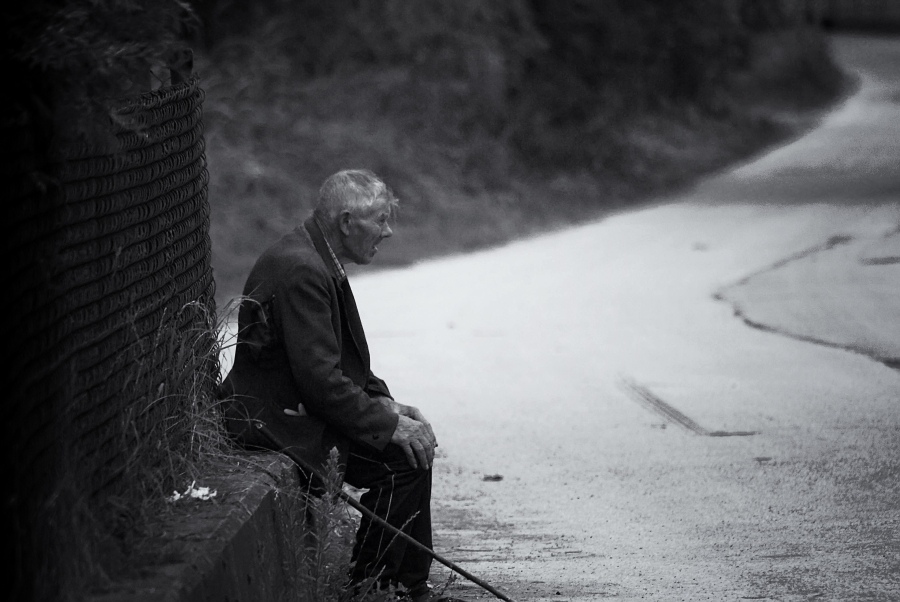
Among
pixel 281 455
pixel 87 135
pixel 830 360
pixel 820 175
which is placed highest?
pixel 87 135

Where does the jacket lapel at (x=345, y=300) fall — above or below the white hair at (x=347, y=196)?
below

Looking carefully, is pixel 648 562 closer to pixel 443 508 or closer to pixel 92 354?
pixel 443 508

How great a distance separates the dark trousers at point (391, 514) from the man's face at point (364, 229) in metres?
0.71

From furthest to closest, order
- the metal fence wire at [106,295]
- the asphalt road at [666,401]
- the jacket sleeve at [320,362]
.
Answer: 1. the asphalt road at [666,401]
2. the jacket sleeve at [320,362]
3. the metal fence wire at [106,295]

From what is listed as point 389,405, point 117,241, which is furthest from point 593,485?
point 117,241

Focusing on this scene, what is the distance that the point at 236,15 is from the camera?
20484mm

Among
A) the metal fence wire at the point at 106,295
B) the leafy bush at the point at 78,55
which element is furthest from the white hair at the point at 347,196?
the leafy bush at the point at 78,55

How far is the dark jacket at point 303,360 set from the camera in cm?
431

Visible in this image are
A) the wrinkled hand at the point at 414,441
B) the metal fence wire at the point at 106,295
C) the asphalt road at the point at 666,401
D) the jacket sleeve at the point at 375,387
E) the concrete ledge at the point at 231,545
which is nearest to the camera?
the metal fence wire at the point at 106,295

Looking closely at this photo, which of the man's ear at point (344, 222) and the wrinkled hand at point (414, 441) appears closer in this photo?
the wrinkled hand at point (414, 441)

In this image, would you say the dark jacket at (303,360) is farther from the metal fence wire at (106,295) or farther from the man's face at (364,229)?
the metal fence wire at (106,295)

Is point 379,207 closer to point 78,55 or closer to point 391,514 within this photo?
point 391,514

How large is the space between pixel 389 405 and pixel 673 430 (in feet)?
10.1

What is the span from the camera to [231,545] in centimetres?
339
